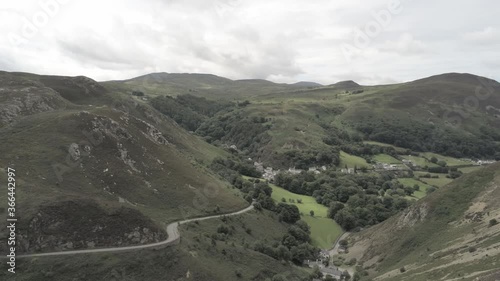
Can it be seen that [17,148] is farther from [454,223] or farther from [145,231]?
[454,223]

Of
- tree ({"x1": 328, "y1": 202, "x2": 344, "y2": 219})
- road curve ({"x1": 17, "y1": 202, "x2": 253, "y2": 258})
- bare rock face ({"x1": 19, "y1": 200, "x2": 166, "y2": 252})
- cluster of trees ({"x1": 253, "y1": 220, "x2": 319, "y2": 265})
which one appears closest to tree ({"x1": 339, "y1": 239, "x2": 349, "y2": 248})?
cluster of trees ({"x1": 253, "y1": 220, "x2": 319, "y2": 265})

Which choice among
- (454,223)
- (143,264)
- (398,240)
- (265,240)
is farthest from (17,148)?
(454,223)

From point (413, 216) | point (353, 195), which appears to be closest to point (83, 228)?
point (413, 216)

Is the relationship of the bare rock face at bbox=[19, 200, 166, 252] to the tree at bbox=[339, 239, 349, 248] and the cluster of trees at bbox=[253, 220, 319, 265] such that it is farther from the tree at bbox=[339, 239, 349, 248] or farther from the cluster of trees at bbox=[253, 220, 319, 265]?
the tree at bbox=[339, 239, 349, 248]

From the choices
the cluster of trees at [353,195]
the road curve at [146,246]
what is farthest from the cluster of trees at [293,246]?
the cluster of trees at [353,195]

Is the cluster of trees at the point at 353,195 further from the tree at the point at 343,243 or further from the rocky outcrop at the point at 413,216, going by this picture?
the rocky outcrop at the point at 413,216

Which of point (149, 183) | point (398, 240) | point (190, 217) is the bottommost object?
point (398, 240)
